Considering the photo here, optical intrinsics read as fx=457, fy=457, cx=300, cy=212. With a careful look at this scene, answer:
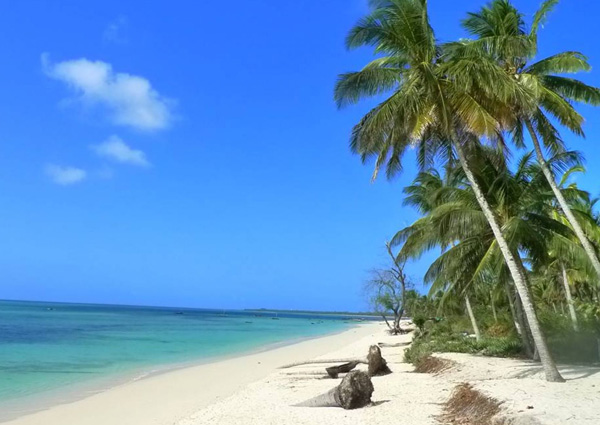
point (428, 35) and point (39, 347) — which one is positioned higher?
point (428, 35)

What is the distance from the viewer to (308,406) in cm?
1025

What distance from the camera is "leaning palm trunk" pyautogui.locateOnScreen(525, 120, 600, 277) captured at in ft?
37.7

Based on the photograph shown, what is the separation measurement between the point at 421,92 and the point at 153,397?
1166 centimetres


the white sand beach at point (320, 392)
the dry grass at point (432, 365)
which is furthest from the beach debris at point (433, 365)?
the white sand beach at point (320, 392)

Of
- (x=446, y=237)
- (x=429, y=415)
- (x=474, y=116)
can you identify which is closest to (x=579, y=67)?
(x=474, y=116)

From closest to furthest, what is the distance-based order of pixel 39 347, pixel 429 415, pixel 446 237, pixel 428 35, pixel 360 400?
1. pixel 429 415
2. pixel 360 400
3. pixel 428 35
4. pixel 446 237
5. pixel 39 347

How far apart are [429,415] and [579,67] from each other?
9.89m

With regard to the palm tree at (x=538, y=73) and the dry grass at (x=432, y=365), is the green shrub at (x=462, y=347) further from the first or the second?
the palm tree at (x=538, y=73)

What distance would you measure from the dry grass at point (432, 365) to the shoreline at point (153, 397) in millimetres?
5903

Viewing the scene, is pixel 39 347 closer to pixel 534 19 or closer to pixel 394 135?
pixel 394 135

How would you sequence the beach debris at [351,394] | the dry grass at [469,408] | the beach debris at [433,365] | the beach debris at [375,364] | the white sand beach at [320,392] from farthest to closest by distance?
the beach debris at [375,364] → the beach debris at [433,365] → the beach debris at [351,394] → the white sand beach at [320,392] → the dry grass at [469,408]

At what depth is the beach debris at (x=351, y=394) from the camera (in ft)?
32.0

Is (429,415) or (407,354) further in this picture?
(407,354)

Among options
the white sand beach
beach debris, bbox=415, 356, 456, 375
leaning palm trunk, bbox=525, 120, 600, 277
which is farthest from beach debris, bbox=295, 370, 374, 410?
leaning palm trunk, bbox=525, 120, 600, 277
